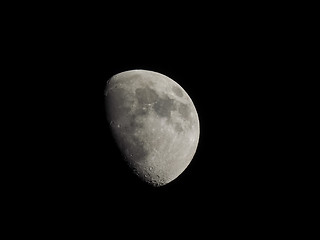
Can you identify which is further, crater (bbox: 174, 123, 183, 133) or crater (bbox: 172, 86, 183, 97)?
crater (bbox: 172, 86, 183, 97)

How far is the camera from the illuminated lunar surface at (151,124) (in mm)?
4344

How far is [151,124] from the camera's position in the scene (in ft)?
14.4

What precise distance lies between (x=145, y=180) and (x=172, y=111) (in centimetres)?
108

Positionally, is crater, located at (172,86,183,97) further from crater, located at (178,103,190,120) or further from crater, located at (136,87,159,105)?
crater, located at (136,87,159,105)

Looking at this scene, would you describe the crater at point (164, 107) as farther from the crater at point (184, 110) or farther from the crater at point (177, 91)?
the crater at point (177, 91)

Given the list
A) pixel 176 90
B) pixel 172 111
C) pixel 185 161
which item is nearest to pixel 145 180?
pixel 185 161

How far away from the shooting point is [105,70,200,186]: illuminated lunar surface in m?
4.34

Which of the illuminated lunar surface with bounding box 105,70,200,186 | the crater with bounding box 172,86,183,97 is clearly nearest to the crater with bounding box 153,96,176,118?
the illuminated lunar surface with bounding box 105,70,200,186

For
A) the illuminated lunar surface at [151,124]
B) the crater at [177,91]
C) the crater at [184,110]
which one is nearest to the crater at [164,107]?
the illuminated lunar surface at [151,124]

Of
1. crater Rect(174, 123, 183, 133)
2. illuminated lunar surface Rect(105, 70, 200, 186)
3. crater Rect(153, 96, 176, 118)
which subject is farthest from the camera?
crater Rect(174, 123, 183, 133)

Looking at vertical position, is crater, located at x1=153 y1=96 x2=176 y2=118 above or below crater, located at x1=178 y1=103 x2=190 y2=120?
below

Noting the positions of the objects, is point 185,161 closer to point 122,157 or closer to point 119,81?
point 122,157

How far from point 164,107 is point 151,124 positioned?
0.32 m

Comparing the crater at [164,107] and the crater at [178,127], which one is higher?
the crater at [164,107]
